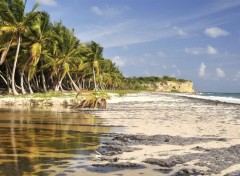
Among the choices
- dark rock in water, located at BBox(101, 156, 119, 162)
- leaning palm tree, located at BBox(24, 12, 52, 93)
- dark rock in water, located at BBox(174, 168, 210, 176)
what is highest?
leaning palm tree, located at BBox(24, 12, 52, 93)

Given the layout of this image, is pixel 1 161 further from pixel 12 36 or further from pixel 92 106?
pixel 12 36

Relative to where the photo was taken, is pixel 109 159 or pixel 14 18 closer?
pixel 109 159

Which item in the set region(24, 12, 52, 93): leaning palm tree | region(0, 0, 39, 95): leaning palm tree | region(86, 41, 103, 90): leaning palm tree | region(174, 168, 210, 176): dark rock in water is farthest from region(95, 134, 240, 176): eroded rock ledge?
region(86, 41, 103, 90): leaning palm tree

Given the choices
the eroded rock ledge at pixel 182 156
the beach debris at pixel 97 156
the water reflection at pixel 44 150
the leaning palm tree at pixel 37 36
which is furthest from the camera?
the leaning palm tree at pixel 37 36

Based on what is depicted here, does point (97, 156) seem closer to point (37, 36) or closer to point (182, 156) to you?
point (182, 156)

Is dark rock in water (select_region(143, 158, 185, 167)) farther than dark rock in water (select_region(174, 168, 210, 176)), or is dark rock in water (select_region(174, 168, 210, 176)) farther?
dark rock in water (select_region(143, 158, 185, 167))

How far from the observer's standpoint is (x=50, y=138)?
1305 centimetres

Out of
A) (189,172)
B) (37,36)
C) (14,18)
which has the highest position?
(14,18)

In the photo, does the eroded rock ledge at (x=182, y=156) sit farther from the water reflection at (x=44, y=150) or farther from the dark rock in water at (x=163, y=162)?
the water reflection at (x=44, y=150)

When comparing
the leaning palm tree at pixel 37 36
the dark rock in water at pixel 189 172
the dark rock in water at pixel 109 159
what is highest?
the leaning palm tree at pixel 37 36

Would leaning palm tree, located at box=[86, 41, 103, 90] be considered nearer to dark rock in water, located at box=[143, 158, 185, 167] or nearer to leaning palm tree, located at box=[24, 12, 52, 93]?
leaning palm tree, located at box=[24, 12, 52, 93]

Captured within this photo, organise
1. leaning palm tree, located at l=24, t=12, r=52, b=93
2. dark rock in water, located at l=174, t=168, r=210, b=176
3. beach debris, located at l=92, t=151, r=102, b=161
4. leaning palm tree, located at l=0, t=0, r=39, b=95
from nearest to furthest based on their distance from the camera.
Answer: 1. dark rock in water, located at l=174, t=168, r=210, b=176
2. beach debris, located at l=92, t=151, r=102, b=161
3. leaning palm tree, located at l=0, t=0, r=39, b=95
4. leaning palm tree, located at l=24, t=12, r=52, b=93

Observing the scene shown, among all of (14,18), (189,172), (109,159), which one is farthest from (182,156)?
(14,18)

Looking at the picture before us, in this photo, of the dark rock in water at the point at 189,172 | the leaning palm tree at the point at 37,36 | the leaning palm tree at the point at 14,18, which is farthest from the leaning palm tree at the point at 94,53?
the dark rock in water at the point at 189,172
